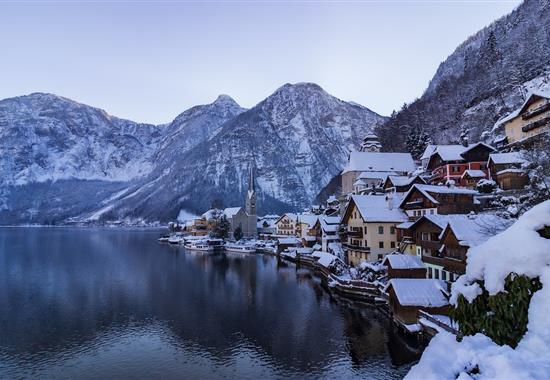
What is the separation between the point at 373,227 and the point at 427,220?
42.4 ft

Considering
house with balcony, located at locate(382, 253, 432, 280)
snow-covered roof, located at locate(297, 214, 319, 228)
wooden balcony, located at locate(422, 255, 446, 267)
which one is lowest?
house with balcony, located at locate(382, 253, 432, 280)

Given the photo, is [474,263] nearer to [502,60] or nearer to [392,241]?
[392,241]

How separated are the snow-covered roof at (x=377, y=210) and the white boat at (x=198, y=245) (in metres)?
66.8

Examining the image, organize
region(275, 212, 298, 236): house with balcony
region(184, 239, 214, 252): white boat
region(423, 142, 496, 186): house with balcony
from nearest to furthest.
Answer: region(423, 142, 496, 186): house with balcony → region(275, 212, 298, 236): house with balcony → region(184, 239, 214, 252): white boat

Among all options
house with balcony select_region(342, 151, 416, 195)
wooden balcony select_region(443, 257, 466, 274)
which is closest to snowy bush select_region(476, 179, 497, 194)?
wooden balcony select_region(443, 257, 466, 274)

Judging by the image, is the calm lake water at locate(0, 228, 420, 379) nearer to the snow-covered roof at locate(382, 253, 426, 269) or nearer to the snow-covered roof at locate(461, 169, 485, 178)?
the snow-covered roof at locate(382, 253, 426, 269)

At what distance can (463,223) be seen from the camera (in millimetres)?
33250

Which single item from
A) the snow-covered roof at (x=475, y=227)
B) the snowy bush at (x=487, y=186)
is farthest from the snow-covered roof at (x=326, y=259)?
the snow-covered roof at (x=475, y=227)

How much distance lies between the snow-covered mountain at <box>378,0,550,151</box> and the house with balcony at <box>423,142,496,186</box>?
16779 millimetres

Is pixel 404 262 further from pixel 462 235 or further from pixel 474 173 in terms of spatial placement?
pixel 474 173

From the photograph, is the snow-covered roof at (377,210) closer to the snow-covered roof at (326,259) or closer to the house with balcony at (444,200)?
the house with balcony at (444,200)

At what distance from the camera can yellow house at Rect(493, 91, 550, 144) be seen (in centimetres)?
4766

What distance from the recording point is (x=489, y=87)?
98.9 metres

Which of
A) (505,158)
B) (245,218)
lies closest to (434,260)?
(505,158)
